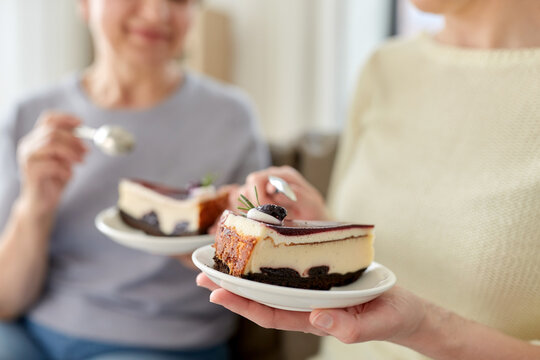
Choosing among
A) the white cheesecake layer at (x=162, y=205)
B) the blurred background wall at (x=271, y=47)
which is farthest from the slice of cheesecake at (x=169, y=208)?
the blurred background wall at (x=271, y=47)

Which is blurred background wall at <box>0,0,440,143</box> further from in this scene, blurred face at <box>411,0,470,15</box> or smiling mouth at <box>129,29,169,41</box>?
blurred face at <box>411,0,470,15</box>

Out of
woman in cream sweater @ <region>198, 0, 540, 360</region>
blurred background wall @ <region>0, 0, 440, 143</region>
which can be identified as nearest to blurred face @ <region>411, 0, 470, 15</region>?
woman in cream sweater @ <region>198, 0, 540, 360</region>

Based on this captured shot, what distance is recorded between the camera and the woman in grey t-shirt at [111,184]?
1.32 m

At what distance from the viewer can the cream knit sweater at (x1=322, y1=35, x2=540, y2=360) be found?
2.79 feet

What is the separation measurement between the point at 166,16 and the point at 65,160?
49cm

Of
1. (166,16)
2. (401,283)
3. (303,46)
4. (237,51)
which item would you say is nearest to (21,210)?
(166,16)

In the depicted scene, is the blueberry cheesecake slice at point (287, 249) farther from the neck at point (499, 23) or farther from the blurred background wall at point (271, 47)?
the blurred background wall at point (271, 47)

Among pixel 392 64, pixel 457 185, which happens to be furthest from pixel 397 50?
pixel 457 185

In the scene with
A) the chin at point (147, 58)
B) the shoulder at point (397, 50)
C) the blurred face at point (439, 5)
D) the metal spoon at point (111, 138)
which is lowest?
the metal spoon at point (111, 138)

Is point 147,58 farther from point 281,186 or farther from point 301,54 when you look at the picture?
point 301,54

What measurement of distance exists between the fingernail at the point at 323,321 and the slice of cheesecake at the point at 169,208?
1.85 ft

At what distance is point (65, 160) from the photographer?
→ 1281 mm

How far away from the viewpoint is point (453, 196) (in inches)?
37.0

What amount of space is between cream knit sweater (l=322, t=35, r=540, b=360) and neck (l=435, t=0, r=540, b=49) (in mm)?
25
